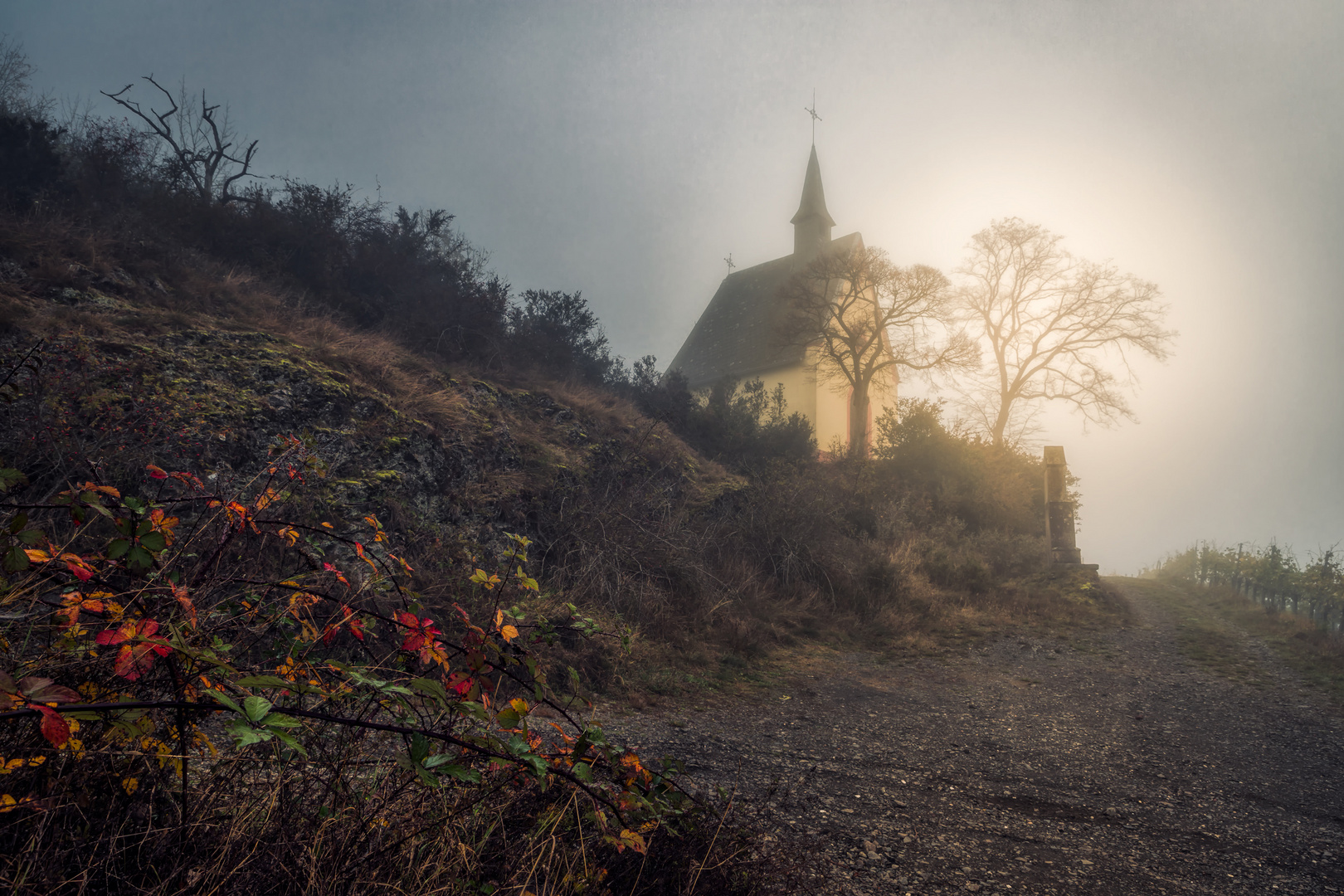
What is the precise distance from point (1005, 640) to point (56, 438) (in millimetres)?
10853

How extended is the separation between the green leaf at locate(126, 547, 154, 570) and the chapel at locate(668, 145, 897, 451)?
54.3 ft

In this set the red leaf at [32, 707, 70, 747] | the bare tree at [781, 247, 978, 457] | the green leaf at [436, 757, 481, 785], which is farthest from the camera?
the bare tree at [781, 247, 978, 457]

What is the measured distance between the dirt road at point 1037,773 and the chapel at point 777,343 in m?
12.5

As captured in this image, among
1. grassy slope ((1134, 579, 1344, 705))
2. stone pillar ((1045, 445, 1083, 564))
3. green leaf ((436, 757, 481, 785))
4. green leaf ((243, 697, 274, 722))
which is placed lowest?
grassy slope ((1134, 579, 1344, 705))

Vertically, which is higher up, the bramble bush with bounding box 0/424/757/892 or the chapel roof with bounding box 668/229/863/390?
the chapel roof with bounding box 668/229/863/390

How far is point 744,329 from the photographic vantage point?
2502 cm

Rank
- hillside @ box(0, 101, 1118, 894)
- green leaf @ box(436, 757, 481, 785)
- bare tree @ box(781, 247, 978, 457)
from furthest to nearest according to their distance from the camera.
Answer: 1. bare tree @ box(781, 247, 978, 457)
2. hillside @ box(0, 101, 1118, 894)
3. green leaf @ box(436, 757, 481, 785)

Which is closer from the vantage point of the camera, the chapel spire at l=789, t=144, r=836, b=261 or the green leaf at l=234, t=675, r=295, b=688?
the green leaf at l=234, t=675, r=295, b=688

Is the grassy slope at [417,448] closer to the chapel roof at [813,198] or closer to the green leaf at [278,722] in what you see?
the green leaf at [278,722]

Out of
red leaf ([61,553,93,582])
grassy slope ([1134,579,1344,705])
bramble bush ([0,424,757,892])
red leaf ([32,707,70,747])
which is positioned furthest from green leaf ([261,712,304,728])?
grassy slope ([1134,579,1344,705])

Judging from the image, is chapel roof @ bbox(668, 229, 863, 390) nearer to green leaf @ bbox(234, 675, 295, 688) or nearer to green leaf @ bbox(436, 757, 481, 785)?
green leaf @ bbox(436, 757, 481, 785)

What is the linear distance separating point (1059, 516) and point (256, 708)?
1641 cm

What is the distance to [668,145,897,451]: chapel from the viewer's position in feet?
71.4

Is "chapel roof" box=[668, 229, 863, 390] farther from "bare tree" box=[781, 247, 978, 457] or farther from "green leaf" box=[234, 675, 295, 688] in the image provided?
"green leaf" box=[234, 675, 295, 688]
